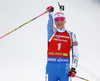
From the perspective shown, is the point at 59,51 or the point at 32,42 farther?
the point at 32,42

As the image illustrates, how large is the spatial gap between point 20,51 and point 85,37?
1.11 m

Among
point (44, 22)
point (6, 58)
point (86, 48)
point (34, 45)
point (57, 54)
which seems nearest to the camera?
point (57, 54)

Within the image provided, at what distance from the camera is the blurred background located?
1987 mm

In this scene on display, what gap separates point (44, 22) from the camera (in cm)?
233

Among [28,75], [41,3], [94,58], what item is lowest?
[28,75]

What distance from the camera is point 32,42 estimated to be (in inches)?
85.8

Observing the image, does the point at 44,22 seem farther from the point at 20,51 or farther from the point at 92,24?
the point at 92,24

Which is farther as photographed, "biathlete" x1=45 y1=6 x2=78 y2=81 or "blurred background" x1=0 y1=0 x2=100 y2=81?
"blurred background" x1=0 y1=0 x2=100 y2=81

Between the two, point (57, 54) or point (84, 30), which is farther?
point (84, 30)

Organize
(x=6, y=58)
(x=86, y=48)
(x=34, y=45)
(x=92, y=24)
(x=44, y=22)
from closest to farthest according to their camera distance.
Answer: (x=6, y=58)
(x=34, y=45)
(x=44, y=22)
(x=86, y=48)
(x=92, y=24)

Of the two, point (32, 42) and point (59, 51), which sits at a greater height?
point (32, 42)

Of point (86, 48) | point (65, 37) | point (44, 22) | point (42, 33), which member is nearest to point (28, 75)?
point (42, 33)

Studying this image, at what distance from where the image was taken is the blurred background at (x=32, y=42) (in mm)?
1987

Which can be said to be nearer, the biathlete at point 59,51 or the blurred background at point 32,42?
the biathlete at point 59,51
